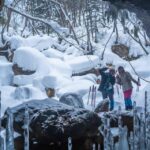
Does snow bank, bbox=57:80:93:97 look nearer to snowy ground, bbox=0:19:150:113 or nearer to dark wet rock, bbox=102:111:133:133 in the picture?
snowy ground, bbox=0:19:150:113

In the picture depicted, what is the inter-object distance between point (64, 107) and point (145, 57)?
1726cm

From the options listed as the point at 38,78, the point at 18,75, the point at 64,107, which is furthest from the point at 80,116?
the point at 18,75

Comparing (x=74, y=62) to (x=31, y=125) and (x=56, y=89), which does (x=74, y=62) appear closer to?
(x=56, y=89)

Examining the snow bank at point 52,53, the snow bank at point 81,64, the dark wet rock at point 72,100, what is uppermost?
the snow bank at point 52,53

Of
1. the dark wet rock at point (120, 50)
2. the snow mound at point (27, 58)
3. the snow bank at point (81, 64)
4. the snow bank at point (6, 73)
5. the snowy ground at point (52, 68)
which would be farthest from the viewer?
the dark wet rock at point (120, 50)

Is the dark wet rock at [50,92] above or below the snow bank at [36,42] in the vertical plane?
below

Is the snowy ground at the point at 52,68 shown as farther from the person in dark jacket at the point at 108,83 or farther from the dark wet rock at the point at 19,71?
the person in dark jacket at the point at 108,83

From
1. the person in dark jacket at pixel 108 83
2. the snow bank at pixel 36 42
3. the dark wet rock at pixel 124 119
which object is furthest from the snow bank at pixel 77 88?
the dark wet rock at pixel 124 119

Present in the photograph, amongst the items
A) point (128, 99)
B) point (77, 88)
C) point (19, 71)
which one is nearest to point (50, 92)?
point (77, 88)

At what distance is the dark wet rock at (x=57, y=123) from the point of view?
8.55 metres

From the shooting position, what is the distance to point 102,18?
101 ft

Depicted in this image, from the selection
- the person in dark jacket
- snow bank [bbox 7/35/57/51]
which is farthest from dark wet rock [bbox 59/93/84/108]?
snow bank [bbox 7/35/57/51]

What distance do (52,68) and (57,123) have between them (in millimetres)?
12179

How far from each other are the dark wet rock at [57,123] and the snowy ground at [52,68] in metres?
4.11
